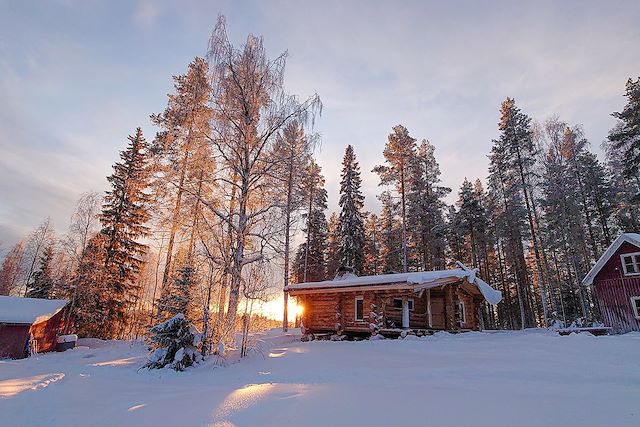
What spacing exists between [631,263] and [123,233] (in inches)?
1300

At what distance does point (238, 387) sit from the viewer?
7684 mm

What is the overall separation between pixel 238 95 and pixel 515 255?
29508mm

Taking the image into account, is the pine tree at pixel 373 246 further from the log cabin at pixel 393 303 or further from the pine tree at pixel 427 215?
the log cabin at pixel 393 303

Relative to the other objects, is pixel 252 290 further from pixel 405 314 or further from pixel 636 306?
pixel 636 306

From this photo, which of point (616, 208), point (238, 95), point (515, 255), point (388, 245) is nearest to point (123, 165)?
point (238, 95)

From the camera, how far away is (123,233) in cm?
2444

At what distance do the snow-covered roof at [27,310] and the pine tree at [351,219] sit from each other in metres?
21.2

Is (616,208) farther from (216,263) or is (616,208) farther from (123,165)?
(123,165)

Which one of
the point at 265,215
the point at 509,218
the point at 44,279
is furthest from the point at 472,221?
the point at 44,279

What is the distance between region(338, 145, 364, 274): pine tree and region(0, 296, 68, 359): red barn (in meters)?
21.2

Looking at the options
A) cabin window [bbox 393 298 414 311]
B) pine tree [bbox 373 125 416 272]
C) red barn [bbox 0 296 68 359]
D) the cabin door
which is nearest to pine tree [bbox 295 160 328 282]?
pine tree [bbox 373 125 416 272]

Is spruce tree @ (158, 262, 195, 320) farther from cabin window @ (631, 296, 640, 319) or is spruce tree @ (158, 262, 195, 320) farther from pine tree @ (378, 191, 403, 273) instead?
cabin window @ (631, 296, 640, 319)

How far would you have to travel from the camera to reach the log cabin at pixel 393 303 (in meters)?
17.3

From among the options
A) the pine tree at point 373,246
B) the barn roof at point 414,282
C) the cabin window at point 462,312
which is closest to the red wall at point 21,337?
the barn roof at point 414,282
